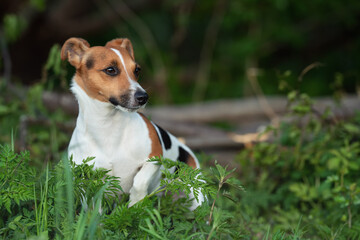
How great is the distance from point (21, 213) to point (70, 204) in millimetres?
665

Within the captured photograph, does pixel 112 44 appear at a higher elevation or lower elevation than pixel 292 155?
higher

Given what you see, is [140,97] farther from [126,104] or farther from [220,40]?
[220,40]

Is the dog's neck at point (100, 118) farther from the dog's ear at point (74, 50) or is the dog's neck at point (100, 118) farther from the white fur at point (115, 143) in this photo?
the dog's ear at point (74, 50)

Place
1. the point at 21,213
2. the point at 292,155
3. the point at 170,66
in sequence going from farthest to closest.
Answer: the point at 170,66 → the point at 292,155 → the point at 21,213

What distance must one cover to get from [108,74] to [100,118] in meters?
0.32

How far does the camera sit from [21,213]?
2957mm

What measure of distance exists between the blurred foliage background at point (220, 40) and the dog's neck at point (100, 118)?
196 inches

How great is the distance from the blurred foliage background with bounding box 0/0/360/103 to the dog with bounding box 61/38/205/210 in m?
4.94

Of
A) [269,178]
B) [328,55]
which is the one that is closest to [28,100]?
[269,178]

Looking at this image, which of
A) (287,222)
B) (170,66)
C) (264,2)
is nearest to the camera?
(287,222)

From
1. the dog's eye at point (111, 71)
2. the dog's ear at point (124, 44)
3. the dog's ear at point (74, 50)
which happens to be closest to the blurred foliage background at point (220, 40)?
the dog's ear at point (124, 44)

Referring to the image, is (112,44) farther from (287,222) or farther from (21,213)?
(287,222)

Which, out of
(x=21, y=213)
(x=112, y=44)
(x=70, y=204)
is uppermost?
(x=112, y=44)

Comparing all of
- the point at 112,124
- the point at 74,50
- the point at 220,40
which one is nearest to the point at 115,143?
the point at 112,124
